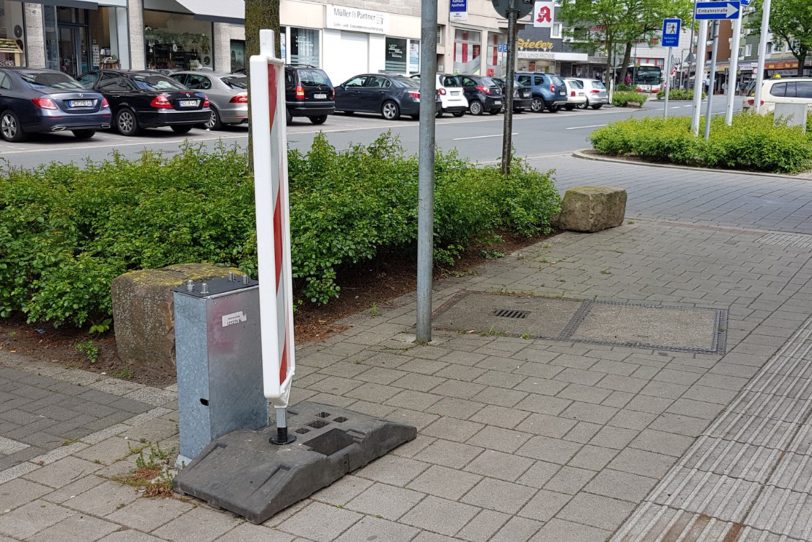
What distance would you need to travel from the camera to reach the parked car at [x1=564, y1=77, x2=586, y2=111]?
41750 mm

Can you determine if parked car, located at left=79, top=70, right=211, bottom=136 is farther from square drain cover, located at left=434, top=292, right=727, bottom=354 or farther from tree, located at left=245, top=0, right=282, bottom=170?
square drain cover, located at left=434, top=292, right=727, bottom=354

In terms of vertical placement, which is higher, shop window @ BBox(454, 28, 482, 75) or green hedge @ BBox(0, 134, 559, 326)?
shop window @ BBox(454, 28, 482, 75)

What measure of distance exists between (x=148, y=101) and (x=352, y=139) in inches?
195

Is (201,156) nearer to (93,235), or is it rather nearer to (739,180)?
(93,235)

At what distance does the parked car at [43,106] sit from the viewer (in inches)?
770

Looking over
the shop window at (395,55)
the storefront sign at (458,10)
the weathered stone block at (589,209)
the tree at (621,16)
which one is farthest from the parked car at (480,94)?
the weathered stone block at (589,209)

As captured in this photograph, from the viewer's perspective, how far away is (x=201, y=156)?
9062mm

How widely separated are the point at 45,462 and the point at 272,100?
2126 millimetres

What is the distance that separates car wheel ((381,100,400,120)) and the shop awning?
670 centimetres

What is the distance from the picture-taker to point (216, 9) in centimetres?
3362

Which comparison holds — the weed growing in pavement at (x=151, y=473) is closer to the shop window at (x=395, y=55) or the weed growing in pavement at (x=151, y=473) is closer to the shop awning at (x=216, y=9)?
the shop awning at (x=216, y=9)

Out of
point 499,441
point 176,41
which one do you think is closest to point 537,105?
point 176,41

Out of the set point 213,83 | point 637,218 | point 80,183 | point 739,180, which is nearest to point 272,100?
point 80,183

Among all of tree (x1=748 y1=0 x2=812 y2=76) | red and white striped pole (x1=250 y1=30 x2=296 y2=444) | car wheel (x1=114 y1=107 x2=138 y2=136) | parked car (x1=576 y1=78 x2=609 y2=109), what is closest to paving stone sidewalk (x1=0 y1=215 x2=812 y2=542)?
red and white striped pole (x1=250 y1=30 x2=296 y2=444)
